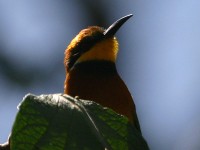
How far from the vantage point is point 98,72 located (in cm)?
405

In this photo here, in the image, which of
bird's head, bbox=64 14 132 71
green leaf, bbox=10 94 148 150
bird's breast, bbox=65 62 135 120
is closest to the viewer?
green leaf, bbox=10 94 148 150

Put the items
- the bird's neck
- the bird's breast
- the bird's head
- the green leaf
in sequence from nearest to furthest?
the green leaf
the bird's breast
the bird's neck
the bird's head

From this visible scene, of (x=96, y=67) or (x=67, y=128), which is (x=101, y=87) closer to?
(x=96, y=67)

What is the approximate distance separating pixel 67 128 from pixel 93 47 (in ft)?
9.94

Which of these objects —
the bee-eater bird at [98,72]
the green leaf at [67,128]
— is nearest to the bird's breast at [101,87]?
the bee-eater bird at [98,72]

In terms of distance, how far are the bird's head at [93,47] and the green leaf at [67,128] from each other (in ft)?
9.29

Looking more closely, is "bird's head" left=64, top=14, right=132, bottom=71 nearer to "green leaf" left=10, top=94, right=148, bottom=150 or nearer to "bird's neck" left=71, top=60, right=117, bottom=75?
"bird's neck" left=71, top=60, right=117, bottom=75

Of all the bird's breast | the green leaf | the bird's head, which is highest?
the green leaf

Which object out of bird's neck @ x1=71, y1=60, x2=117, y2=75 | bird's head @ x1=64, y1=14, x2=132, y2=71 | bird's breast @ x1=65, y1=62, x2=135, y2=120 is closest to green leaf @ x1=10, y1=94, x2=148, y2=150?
bird's breast @ x1=65, y1=62, x2=135, y2=120

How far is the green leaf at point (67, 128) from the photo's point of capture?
122 cm

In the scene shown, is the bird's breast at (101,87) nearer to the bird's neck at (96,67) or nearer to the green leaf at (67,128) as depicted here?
the bird's neck at (96,67)

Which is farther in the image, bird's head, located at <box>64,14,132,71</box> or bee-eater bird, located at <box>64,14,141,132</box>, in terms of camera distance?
bird's head, located at <box>64,14,132,71</box>

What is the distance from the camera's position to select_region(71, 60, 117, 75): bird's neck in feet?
13.3

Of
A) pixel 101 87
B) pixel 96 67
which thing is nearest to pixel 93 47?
pixel 96 67
